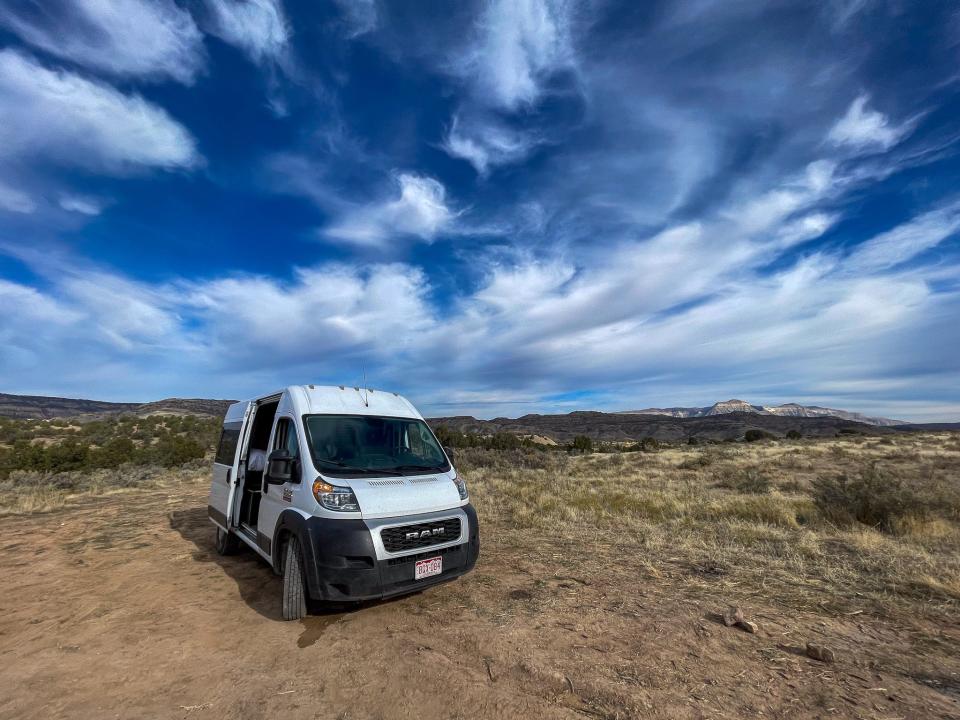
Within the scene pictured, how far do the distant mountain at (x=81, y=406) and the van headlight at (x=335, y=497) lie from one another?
74951 millimetres

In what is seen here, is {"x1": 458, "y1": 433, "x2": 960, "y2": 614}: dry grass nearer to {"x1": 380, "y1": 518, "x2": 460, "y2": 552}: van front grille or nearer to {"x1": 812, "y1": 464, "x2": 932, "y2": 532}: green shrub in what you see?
{"x1": 812, "y1": 464, "x2": 932, "y2": 532}: green shrub

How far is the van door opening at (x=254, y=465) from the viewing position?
6641 mm

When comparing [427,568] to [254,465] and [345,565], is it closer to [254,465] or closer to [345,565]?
[345,565]

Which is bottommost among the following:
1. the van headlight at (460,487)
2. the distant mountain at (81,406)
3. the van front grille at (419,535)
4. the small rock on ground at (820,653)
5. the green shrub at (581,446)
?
the green shrub at (581,446)

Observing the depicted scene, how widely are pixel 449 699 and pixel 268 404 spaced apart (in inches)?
196

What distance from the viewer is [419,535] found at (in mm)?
4793

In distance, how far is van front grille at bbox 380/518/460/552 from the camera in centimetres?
462

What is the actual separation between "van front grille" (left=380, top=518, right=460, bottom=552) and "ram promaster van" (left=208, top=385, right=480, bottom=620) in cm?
1

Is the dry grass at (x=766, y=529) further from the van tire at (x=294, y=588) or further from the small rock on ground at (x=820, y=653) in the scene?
the van tire at (x=294, y=588)

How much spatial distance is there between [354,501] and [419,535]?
2.46 feet

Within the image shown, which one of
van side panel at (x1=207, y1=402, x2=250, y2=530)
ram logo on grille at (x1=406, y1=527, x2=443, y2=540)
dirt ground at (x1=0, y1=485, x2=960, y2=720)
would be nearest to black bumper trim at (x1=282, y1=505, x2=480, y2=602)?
ram logo on grille at (x1=406, y1=527, x2=443, y2=540)

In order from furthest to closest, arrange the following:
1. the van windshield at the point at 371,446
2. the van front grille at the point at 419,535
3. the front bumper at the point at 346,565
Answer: the van windshield at the point at 371,446 → the van front grille at the point at 419,535 → the front bumper at the point at 346,565

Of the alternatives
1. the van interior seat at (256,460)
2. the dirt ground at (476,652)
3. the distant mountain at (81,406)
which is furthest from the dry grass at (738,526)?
the distant mountain at (81,406)

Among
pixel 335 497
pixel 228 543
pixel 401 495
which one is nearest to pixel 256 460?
pixel 228 543
